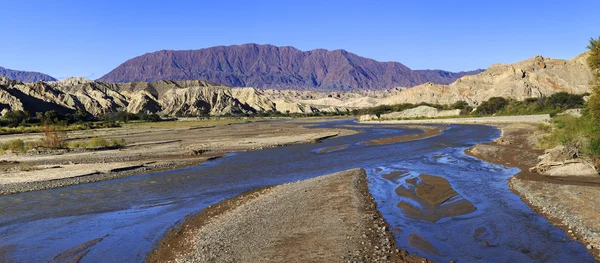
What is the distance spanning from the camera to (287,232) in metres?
12.6

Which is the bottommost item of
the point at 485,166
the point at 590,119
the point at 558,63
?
the point at 485,166

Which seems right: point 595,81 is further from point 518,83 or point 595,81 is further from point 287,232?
point 518,83

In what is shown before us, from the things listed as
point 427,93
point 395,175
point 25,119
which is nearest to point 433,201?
point 395,175

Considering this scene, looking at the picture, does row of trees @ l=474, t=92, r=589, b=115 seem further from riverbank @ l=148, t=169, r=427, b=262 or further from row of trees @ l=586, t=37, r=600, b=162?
riverbank @ l=148, t=169, r=427, b=262

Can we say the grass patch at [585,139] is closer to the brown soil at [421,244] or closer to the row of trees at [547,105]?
the brown soil at [421,244]

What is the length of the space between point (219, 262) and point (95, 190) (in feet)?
44.3

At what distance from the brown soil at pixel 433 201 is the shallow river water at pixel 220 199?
370 millimetres

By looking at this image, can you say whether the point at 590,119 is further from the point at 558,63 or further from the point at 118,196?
the point at 558,63

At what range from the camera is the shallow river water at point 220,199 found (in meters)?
11.3

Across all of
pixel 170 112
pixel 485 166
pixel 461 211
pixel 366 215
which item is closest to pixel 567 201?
pixel 461 211

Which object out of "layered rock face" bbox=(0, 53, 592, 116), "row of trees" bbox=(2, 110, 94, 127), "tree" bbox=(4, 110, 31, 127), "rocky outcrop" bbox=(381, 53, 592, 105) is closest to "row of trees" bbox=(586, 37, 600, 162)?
"row of trees" bbox=(2, 110, 94, 127)

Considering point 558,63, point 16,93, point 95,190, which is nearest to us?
point 95,190

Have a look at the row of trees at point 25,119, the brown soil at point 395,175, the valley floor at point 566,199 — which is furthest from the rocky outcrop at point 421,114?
the brown soil at point 395,175

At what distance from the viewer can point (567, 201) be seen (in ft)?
50.2
